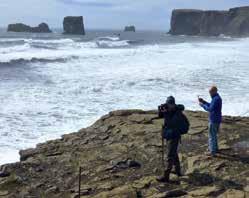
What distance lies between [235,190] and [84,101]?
495 inches

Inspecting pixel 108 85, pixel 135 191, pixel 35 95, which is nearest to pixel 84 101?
pixel 35 95

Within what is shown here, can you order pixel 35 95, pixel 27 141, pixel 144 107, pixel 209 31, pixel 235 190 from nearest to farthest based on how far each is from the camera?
pixel 235 190
pixel 27 141
pixel 144 107
pixel 35 95
pixel 209 31

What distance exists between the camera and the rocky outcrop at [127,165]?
930 cm

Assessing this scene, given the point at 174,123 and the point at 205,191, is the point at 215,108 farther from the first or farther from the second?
the point at 205,191

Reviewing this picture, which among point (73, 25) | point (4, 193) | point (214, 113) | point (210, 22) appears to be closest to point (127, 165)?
point (214, 113)

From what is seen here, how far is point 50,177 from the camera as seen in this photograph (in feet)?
34.2

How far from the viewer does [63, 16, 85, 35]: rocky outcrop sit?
463ft

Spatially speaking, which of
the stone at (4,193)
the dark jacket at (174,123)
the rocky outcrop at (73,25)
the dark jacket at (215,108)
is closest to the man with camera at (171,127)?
the dark jacket at (174,123)

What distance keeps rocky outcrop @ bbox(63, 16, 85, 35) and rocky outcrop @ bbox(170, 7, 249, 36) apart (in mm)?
34445

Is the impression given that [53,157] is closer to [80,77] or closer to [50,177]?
[50,177]

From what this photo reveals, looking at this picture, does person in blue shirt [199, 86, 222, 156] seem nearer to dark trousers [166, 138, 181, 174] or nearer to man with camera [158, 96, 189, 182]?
man with camera [158, 96, 189, 182]

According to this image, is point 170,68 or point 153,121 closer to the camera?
point 153,121

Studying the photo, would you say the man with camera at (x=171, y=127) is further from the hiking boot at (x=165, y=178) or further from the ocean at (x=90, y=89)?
the ocean at (x=90, y=89)

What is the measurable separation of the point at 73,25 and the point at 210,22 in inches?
1621
